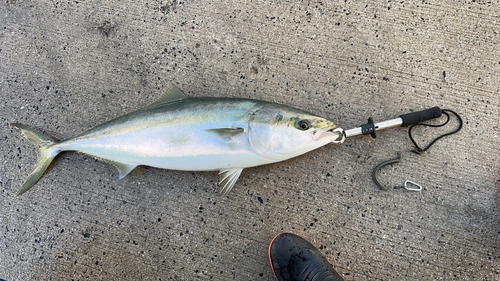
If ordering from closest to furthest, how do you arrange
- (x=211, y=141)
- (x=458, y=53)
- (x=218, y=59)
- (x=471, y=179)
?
(x=211, y=141)
(x=471, y=179)
(x=458, y=53)
(x=218, y=59)

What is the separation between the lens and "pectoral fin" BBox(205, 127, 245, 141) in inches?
83.7

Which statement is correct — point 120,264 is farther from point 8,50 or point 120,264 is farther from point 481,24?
point 481,24

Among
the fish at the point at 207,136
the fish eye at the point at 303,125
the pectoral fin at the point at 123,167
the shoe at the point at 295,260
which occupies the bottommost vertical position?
the shoe at the point at 295,260

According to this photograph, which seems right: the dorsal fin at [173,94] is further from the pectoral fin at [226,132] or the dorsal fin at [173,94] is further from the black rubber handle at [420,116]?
the black rubber handle at [420,116]

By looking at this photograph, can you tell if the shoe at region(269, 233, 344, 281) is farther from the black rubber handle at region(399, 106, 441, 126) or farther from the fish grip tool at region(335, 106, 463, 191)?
the black rubber handle at region(399, 106, 441, 126)

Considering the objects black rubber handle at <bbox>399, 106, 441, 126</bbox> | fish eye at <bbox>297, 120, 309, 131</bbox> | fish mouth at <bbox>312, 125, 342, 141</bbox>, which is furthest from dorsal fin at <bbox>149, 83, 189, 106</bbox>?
black rubber handle at <bbox>399, 106, 441, 126</bbox>

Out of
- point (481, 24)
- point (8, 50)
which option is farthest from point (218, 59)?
point (481, 24)

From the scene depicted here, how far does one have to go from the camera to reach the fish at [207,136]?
211 cm

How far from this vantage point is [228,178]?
237cm

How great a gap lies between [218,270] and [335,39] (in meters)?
2.51

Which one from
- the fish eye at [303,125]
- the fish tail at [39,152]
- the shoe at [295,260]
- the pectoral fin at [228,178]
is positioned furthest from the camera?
the fish tail at [39,152]

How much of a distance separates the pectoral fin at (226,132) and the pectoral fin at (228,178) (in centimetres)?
34

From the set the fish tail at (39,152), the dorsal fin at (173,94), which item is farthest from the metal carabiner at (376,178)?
the fish tail at (39,152)

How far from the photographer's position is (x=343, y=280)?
2.24 m
